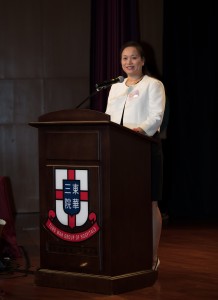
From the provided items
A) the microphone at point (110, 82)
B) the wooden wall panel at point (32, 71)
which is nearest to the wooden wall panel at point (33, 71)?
the wooden wall panel at point (32, 71)

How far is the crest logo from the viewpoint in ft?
10.7

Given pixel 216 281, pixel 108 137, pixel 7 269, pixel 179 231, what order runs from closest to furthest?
pixel 108 137
pixel 216 281
pixel 7 269
pixel 179 231

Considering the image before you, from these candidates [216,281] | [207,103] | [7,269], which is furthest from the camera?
[207,103]

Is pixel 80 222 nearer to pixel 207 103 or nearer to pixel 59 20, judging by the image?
pixel 207 103

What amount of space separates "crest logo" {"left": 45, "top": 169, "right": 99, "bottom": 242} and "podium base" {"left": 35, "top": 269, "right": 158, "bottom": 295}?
221mm

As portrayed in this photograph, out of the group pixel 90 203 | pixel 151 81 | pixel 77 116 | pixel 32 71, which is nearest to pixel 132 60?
pixel 151 81

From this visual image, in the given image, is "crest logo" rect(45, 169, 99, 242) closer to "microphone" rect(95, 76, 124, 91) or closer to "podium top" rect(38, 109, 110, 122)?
"podium top" rect(38, 109, 110, 122)

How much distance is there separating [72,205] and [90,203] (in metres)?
0.11

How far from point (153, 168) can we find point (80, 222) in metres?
0.65

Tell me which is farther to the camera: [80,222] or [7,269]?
[7,269]

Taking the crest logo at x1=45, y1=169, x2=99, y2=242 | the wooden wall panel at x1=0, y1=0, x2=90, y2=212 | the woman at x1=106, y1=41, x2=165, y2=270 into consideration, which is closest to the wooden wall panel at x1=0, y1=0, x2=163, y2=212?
the wooden wall panel at x1=0, y1=0, x2=90, y2=212

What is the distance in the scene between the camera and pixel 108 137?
125 inches

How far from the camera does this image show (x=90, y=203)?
10.6 ft

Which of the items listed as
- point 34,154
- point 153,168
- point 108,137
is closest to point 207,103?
point 34,154
